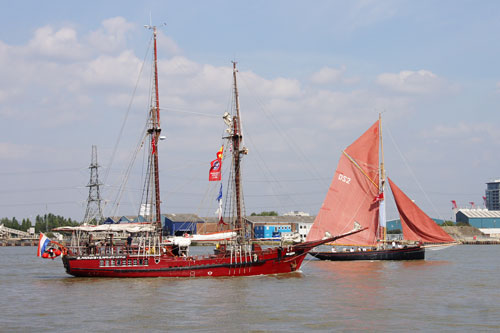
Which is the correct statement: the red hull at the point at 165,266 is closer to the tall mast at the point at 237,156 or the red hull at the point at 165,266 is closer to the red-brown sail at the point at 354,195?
the tall mast at the point at 237,156

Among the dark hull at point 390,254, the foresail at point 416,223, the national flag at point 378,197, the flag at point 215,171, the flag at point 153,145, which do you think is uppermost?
the flag at point 153,145

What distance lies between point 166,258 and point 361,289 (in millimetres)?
18447

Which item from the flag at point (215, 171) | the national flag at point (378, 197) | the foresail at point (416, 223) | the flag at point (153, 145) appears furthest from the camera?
the national flag at point (378, 197)

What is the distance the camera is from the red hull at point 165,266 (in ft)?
190

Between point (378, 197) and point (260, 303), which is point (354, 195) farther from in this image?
point (260, 303)

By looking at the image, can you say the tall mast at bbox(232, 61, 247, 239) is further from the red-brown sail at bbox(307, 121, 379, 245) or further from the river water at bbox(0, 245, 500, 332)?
the red-brown sail at bbox(307, 121, 379, 245)

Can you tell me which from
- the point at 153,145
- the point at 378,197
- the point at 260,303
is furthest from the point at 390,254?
the point at 260,303

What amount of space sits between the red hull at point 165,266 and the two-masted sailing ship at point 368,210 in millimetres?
19555

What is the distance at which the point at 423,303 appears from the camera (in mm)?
41969

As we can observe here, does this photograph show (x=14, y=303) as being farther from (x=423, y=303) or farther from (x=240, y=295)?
(x=423, y=303)

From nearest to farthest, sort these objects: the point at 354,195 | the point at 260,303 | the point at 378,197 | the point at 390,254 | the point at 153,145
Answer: the point at 260,303 < the point at 153,145 < the point at 354,195 < the point at 390,254 < the point at 378,197

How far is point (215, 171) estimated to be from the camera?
61.8 m

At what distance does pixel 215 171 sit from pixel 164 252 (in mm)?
9224

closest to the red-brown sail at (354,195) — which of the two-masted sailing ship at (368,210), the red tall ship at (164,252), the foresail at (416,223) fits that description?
the two-masted sailing ship at (368,210)
